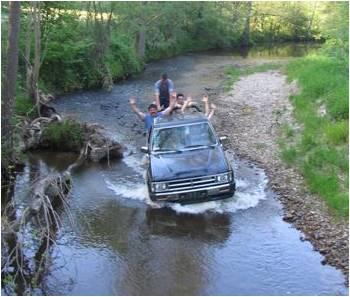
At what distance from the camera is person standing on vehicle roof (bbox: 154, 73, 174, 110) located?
17.0 metres

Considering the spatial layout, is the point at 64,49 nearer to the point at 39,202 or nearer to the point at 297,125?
the point at 297,125

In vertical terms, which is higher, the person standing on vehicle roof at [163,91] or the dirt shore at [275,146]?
the person standing on vehicle roof at [163,91]

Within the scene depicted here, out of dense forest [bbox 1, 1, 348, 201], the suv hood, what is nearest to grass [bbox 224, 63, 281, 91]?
dense forest [bbox 1, 1, 348, 201]

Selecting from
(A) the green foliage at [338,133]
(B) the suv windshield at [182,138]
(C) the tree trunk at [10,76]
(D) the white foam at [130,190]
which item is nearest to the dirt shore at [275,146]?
(A) the green foliage at [338,133]

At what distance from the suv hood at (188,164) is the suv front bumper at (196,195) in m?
0.33

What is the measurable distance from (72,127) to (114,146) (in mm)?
1574

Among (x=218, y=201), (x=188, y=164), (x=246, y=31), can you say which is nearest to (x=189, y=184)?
(x=188, y=164)

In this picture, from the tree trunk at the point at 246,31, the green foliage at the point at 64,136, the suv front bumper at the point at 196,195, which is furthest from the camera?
the tree trunk at the point at 246,31

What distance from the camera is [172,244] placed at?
424 inches

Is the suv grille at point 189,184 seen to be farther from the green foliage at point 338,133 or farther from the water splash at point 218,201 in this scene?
the green foliage at point 338,133

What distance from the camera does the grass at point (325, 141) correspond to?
12.7 metres

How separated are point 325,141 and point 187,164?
531 centimetres

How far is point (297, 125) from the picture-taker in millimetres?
18484

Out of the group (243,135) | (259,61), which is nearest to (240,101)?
(243,135)
